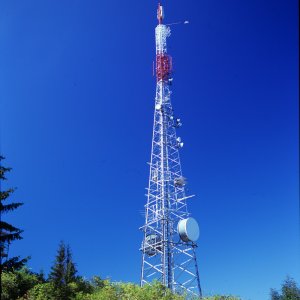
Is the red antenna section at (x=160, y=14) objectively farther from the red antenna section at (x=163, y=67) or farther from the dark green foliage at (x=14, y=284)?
the dark green foliage at (x=14, y=284)

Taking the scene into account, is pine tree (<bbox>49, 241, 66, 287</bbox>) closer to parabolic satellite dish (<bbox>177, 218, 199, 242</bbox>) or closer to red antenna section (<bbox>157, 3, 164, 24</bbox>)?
parabolic satellite dish (<bbox>177, 218, 199, 242</bbox>)

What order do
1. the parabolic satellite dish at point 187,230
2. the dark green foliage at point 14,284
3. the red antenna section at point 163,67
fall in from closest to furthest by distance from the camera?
the dark green foliage at point 14,284 < the parabolic satellite dish at point 187,230 < the red antenna section at point 163,67

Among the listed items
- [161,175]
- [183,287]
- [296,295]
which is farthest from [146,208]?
[296,295]

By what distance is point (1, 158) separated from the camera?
61.7ft

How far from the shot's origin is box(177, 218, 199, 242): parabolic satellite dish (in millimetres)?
33344

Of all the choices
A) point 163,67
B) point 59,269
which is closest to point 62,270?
point 59,269

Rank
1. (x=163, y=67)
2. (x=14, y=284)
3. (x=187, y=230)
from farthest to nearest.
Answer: (x=163, y=67) → (x=187, y=230) → (x=14, y=284)

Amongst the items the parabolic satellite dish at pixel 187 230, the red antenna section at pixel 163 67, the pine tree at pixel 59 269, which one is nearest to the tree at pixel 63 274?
the pine tree at pixel 59 269

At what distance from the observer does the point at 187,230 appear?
109 feet

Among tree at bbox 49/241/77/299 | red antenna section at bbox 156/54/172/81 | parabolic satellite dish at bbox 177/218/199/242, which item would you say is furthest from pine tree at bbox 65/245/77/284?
red antenna section at bbox 156/54/172/81

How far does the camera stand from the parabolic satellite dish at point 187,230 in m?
33.3

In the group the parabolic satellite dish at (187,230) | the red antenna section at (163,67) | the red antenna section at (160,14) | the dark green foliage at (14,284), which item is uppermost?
the red antenna section at (160,14)

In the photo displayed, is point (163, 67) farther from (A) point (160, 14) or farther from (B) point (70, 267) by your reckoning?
(B) point (70, 267)

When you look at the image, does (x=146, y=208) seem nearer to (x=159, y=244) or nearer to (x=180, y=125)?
(x=159, y=244)
